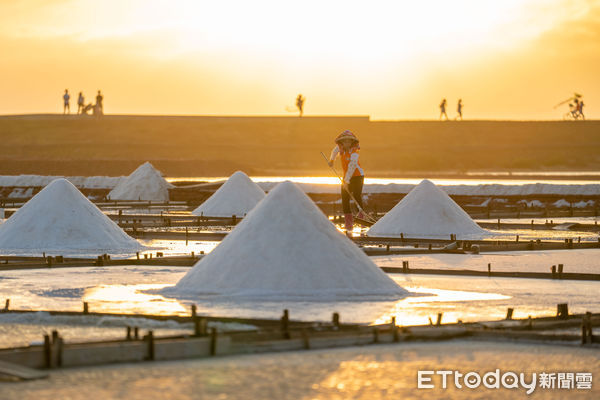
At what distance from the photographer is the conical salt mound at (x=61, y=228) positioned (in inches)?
655

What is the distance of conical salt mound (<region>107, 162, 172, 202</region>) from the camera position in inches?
1346

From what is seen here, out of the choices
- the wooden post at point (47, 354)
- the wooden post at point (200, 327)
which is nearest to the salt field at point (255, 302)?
the wooden post at point (200, 327)

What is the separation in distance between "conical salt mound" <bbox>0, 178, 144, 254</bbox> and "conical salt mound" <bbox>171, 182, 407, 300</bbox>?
5.33 m

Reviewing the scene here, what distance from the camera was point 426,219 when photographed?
65.1 ft

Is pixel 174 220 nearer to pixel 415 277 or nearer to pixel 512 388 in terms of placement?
pixel 415 277

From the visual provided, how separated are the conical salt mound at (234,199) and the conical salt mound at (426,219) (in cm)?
584

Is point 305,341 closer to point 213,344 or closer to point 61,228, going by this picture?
point 213,344

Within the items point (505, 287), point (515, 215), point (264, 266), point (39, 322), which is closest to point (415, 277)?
point (505, 287)

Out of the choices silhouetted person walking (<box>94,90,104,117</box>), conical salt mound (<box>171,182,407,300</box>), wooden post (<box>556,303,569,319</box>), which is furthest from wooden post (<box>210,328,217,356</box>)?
silhouetted person walking (<box>94,90,104,117</box>)

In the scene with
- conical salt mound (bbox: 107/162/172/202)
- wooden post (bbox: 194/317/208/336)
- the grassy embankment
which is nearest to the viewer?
wooden post (bbox: 194/317/208/336)

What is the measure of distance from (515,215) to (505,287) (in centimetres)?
1515

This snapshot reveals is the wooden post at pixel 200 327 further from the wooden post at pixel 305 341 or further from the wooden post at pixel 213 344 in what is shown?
the wooden post at pixel 305 341

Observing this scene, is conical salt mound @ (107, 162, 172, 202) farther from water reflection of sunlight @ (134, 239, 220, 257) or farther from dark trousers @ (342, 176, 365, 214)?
dark trousers @ (342, 176, 365, 214)

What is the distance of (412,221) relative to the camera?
784 inches
